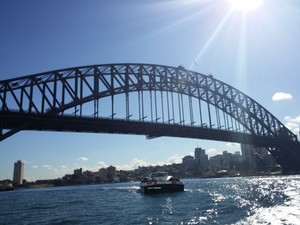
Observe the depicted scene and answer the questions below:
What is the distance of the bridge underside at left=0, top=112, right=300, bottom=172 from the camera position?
56.4 m

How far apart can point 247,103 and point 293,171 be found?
2530 centimetres

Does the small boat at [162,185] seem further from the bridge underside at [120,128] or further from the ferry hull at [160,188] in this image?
the bridge underside at [120,128]

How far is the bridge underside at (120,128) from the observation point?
56.4m

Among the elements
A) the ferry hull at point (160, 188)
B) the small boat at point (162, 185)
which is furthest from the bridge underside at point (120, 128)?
the ferry hull at point (160, 188)

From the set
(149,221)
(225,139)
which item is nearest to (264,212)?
(149,221)

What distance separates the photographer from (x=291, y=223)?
19.2 metres

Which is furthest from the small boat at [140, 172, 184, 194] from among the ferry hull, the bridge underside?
the bridge underside

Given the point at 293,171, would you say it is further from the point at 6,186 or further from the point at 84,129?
the point at 6,186

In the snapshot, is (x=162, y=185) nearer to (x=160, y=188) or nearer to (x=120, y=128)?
(x=160, y=188)

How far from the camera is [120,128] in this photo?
68.9 metres

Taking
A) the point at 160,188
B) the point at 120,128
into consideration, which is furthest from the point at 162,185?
the point at 120,128

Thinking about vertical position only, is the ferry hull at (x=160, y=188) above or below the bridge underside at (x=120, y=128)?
below

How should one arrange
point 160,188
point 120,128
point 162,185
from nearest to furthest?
point 162,185 < point 160,188 < point 120,128

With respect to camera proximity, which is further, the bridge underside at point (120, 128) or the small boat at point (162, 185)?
the bridge underside at point (120, 128)
